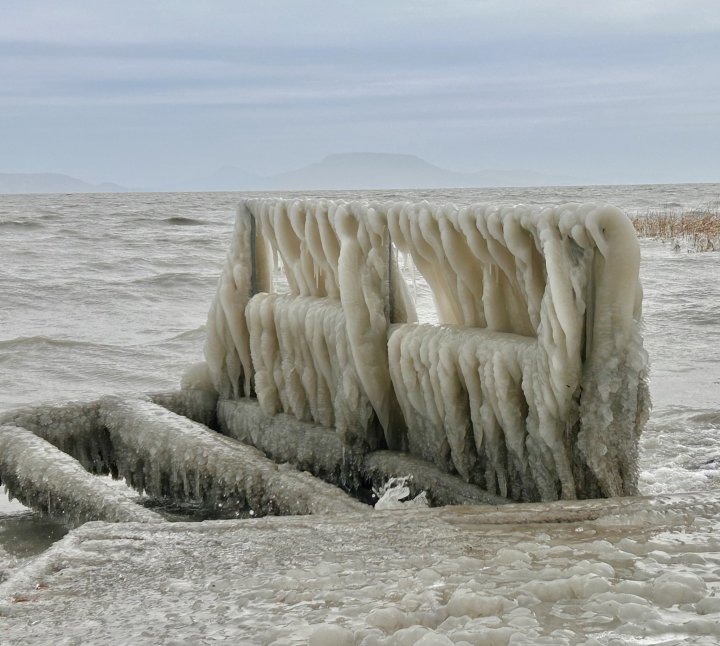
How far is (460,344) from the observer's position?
13.0 feet

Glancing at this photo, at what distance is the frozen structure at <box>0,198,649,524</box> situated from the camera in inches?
136

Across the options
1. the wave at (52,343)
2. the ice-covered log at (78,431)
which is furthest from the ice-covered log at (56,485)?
the wave at (52,343)

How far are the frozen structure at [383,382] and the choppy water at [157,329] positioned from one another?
543 mm

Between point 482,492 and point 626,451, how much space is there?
0.69 metres

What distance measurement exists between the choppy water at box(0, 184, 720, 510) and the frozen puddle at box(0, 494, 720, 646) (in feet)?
5.02

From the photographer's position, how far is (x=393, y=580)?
274 centimetres

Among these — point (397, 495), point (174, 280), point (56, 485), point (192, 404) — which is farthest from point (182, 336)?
point (397, 495)

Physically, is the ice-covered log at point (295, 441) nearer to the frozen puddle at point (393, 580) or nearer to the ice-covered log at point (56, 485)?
the ice-covered log at point (56, 485)

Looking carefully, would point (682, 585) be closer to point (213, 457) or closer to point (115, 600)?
point (115, 600)

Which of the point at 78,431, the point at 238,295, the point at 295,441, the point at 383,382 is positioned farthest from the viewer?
the point at 78,431

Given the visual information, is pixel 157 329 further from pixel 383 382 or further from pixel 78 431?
pixel 383 382

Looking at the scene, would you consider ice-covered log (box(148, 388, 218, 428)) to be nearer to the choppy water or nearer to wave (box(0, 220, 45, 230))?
the choppy water

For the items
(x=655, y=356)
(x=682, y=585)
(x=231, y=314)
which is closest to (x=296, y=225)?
(x=231, y=314)

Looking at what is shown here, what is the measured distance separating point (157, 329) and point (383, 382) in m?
9.40
